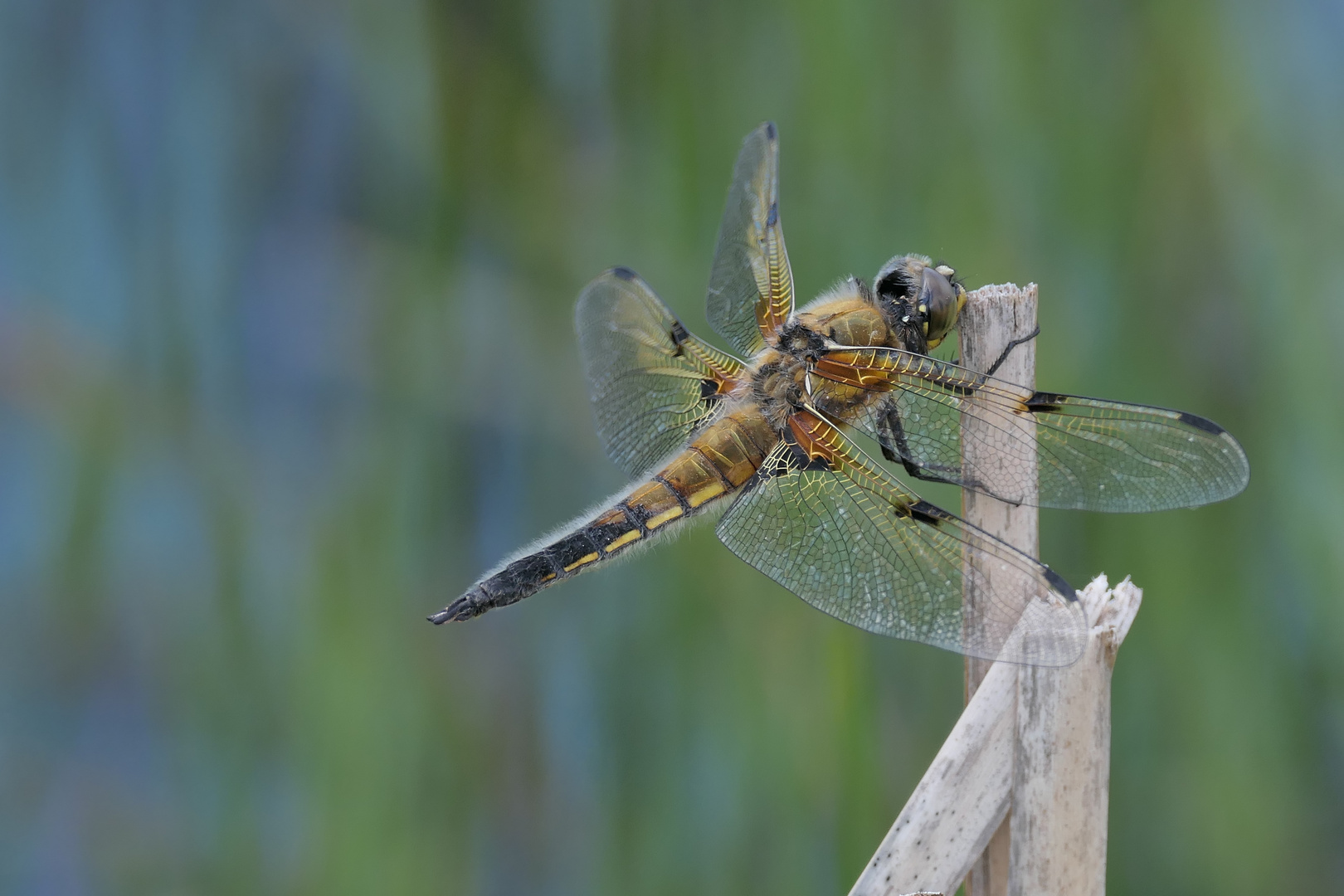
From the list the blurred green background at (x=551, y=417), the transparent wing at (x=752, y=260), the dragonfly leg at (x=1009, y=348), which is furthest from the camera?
the blurred green background at (x=551, y=417)

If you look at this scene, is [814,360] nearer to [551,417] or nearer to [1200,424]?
[1200,424]

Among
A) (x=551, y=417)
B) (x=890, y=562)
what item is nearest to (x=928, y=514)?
(x=890, y=562)

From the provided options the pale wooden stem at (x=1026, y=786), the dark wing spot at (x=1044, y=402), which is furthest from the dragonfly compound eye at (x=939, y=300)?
the pale wooden stem at (x=1026, y=786)

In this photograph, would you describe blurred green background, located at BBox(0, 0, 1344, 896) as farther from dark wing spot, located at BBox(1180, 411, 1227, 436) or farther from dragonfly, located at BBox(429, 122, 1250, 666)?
dark wing spot, located at BBox(1180, 411, 1227, 436)

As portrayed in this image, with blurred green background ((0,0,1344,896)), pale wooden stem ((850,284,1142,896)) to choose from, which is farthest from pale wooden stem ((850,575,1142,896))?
blurred green background ((0,0,1344,896))

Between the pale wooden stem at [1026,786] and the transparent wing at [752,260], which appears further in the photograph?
the transparent wing at [752,260]

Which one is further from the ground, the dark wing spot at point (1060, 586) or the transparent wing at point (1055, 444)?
the transparent wing at point (1055, 444)

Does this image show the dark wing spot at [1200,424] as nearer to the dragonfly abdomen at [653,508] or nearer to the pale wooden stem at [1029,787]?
the pale wooden stem at [1029,787]
